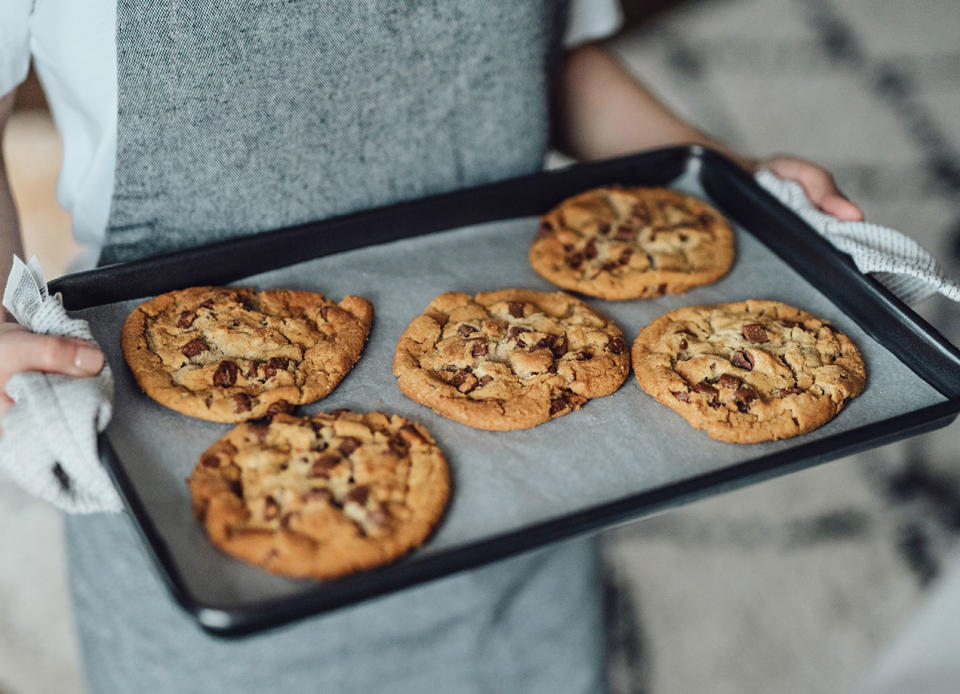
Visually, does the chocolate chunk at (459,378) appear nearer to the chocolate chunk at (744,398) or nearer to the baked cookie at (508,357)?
the baked cookie at (508,357)

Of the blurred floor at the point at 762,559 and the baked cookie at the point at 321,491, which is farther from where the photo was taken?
the blurred floor at the point at 762,559

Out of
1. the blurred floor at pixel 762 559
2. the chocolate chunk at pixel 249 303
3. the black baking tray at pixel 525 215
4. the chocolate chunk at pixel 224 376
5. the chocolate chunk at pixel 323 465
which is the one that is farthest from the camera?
the blurred floor at pixel 762 559

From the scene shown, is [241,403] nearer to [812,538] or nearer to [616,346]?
[616,346]

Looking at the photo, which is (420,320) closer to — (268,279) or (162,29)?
(268,279)

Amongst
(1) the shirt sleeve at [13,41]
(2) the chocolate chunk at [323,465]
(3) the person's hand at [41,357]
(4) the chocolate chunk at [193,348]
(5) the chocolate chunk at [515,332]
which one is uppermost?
(1) the shirt sleeve at [13,41]

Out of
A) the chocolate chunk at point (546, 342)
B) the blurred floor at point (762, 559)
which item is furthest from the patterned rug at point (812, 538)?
the chocolate chunk at point (546, 342)

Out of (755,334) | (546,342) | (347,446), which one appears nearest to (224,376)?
(347,446)

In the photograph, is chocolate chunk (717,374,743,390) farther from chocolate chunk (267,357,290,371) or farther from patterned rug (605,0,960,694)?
patterned rug (605,0,960,694)

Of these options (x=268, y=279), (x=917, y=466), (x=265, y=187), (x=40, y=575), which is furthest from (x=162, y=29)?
(x=917, y=466)
